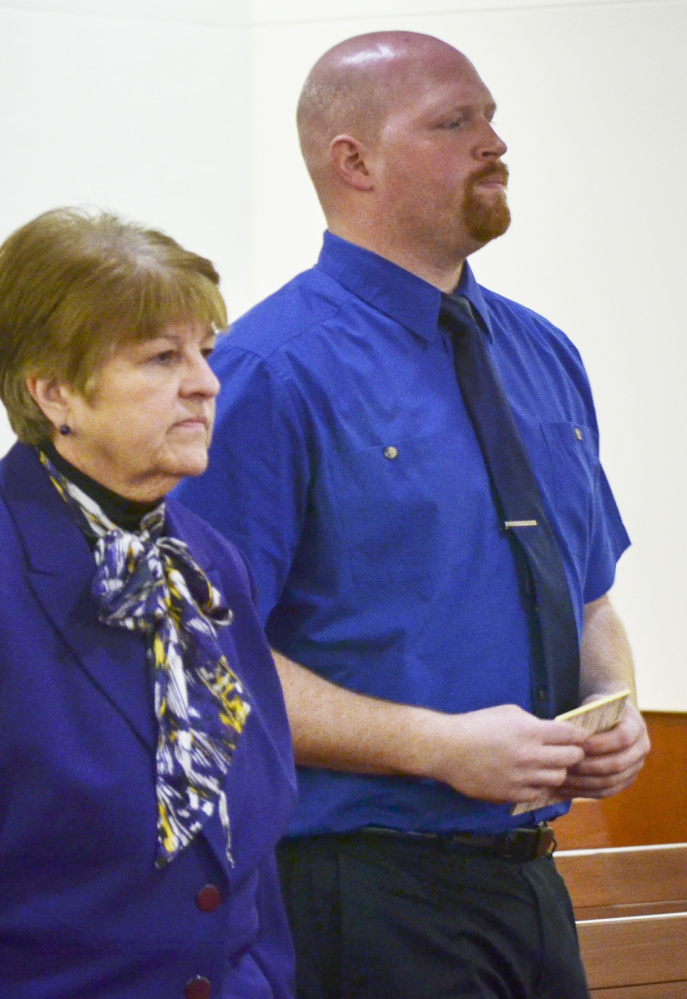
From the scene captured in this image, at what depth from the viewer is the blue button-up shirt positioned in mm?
1561

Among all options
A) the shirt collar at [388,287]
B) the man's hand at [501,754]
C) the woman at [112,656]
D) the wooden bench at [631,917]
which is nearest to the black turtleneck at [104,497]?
the woman at [112,656]

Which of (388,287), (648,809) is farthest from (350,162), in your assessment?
(648,809)

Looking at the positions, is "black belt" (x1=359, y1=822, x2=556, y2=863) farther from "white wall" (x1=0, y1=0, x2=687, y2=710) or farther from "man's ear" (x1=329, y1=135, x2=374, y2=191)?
"white wall" (x1=0, y1=0, x2=687, y2=710)

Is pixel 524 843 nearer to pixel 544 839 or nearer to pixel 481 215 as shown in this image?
pixel 544 839

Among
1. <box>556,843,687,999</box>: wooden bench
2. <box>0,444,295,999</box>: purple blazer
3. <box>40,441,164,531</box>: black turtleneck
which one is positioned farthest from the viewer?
<box>556,843,687,999</box>: wooden bench

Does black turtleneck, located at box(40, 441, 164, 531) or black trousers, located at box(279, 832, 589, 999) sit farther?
black trousers, located at box(279, 832, 589, 999)

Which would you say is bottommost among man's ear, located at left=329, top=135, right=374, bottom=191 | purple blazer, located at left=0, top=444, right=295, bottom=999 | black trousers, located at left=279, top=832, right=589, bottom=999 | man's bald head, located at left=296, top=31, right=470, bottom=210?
black trousers, located at left=279, top=832, right=589, bottom=999

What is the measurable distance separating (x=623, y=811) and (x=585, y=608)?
1.38 metres

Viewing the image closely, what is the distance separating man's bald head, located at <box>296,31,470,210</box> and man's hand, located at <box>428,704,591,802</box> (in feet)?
2.54

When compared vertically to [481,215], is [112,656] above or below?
below

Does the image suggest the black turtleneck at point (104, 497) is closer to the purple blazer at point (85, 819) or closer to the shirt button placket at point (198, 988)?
the purple blazer at point (85, 819)

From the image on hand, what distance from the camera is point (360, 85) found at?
1796 mm

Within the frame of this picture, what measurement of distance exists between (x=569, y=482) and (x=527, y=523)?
0.53 feet

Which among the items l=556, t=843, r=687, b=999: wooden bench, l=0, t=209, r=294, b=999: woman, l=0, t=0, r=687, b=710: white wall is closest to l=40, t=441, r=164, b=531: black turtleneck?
l=0, t=209, r=294, b=999: woman
